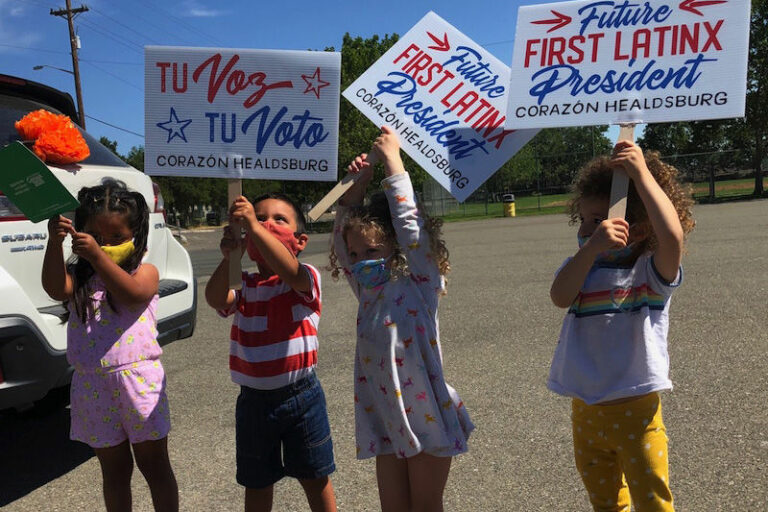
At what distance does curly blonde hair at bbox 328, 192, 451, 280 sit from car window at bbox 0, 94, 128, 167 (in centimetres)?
183

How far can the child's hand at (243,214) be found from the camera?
219 cm

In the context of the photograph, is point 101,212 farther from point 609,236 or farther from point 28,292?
point 609,236

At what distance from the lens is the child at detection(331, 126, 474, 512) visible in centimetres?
219

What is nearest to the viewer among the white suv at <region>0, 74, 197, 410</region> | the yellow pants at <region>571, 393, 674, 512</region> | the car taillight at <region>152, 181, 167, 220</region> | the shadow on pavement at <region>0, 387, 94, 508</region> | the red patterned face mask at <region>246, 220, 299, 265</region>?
the yellow pants at <region>571, 393, 674, 512</region>

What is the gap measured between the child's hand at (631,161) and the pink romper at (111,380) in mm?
1815

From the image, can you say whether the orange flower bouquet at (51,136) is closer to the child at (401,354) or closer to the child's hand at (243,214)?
the child's hand at (243,214)

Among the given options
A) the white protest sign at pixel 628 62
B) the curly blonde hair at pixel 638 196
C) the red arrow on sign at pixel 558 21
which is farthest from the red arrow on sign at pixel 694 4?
the curly blonde hair at pixel 638 196

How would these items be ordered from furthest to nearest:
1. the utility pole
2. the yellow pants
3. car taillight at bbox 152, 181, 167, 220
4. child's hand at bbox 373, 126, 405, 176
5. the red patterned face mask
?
the utility pole < car taillight at bbox 152, 181, 167, 220 < the red patterned face mask < child's hand at bbox 373, 126, 405, 176 < the yellow pants

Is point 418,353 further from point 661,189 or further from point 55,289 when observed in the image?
point 55,289

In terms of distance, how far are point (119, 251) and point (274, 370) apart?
770 millimetres

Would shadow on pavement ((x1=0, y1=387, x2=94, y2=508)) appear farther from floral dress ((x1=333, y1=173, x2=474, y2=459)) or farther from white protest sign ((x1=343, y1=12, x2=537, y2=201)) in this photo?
white protest sign ((x1=343, y1=12, x2=537, y2=201))

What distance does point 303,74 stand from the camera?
2541mm

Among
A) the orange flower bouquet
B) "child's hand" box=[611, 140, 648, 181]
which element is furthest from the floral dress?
the orange flower bouquet

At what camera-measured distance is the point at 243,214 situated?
86.0 inches
